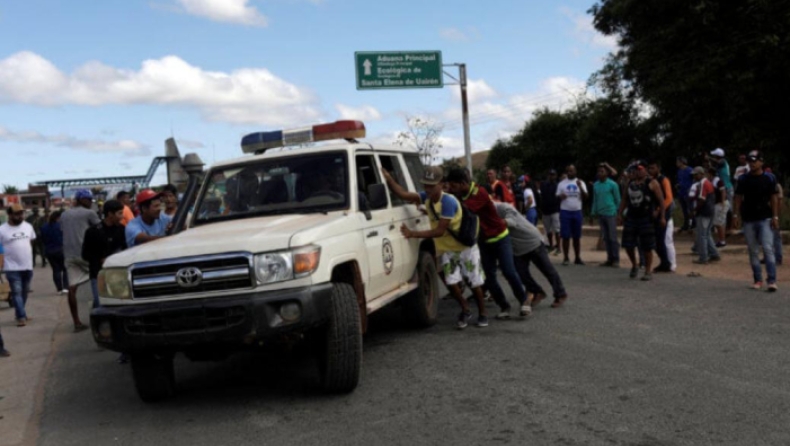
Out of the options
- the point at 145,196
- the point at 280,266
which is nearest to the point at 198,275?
the point at 280,266

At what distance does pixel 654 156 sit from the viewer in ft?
111

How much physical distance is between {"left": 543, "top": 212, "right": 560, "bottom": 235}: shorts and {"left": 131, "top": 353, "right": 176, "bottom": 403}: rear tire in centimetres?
1035

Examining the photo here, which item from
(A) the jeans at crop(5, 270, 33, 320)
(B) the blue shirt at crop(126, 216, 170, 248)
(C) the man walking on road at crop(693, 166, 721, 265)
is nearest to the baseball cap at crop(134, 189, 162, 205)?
(B) the blue shirt at crop(126, 216, 170, 248)

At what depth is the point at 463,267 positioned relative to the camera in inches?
309

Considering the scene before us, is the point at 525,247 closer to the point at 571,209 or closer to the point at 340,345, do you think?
the point at 340,345

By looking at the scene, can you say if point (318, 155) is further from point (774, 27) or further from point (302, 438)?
point (774, 27)

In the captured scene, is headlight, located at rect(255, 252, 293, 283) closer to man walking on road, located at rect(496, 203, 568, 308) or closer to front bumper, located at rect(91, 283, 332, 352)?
front bumper, located at rect(91, 283, 332, 352)

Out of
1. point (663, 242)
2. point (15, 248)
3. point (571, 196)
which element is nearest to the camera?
point (15, 248)

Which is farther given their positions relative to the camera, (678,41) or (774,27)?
(678,41)

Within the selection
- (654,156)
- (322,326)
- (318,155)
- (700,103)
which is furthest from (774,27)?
(322,326)

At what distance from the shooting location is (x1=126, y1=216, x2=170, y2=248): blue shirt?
7754mm

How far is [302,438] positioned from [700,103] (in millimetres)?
22835

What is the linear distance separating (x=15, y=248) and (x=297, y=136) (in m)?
5.50

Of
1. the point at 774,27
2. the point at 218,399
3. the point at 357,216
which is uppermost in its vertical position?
the point at 774,27
